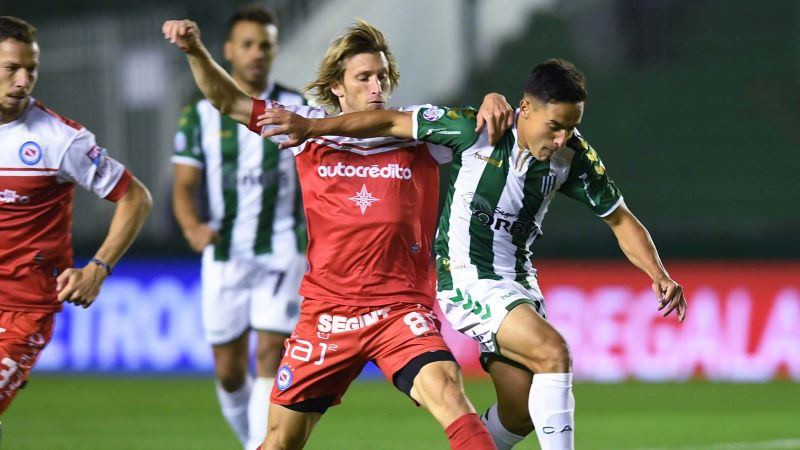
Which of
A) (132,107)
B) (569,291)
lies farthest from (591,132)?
(132,107)

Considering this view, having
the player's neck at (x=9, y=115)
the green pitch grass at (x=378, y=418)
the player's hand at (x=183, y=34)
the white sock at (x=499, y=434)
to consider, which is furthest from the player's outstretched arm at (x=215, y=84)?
the green pitch grass at (x=378, y=418)

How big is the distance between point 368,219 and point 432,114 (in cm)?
48

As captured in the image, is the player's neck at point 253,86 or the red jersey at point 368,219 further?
the player's neck at point 253,86

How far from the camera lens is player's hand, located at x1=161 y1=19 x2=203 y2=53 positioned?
5.31 meters

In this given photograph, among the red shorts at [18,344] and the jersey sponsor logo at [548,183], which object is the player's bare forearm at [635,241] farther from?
the red shorts at [18,344]

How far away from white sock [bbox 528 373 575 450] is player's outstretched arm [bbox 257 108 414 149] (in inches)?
43.3

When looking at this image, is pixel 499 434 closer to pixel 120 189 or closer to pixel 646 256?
pixel 646 256

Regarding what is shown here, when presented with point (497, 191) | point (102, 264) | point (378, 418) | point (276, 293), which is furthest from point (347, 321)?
point (378, 418)

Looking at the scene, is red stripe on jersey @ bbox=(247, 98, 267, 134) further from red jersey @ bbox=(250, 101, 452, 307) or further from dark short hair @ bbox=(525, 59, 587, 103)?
dark short hair @ bbox=(525, 59, 587, 103)

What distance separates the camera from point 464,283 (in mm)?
5715

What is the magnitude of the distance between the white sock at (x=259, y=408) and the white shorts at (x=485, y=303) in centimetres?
164

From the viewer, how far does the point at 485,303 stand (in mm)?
5586

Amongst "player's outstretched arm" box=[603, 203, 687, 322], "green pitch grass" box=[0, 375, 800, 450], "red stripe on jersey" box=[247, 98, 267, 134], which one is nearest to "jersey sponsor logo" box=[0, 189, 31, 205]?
"red stripe on jersey" box=[247, 98, 267, 134]

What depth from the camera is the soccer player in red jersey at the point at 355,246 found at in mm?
5285
